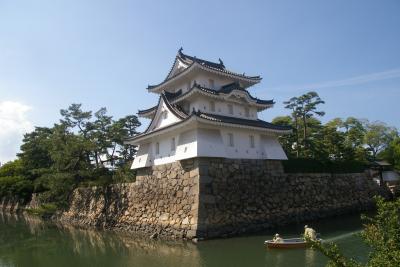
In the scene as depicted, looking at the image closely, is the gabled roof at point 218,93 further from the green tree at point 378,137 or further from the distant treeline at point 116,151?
the green tree at point 378,137

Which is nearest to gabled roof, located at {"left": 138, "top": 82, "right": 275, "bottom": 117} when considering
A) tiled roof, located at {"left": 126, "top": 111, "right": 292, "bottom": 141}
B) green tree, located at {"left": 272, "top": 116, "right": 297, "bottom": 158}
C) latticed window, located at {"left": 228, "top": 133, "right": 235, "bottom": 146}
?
tiled roof, located at {"left": 126, "top": 111, "right": 292, "bottom": 141}

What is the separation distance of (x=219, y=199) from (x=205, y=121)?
3.45 meters

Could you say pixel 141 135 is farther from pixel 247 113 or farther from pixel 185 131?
pixel 247 113

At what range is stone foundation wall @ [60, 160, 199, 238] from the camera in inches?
603

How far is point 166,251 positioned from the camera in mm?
12969

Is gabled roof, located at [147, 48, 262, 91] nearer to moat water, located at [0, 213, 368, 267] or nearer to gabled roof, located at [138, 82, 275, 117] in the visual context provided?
gabled roof, located at [138, 82, 275, 117]

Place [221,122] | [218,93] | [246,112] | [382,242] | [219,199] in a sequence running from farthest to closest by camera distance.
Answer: [246,112]
[218,93]
[221,122]
[219,199]
[382,242]

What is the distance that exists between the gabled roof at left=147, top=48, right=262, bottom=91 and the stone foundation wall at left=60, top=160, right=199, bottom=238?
5.06m

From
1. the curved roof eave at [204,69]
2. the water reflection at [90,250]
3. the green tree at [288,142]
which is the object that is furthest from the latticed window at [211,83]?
the green tree at [288,142]

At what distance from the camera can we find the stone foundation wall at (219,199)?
49.2 ft

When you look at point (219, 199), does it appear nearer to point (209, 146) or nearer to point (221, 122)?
point (209, 146)

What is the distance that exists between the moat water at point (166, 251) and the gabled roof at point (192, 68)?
27.6 ft

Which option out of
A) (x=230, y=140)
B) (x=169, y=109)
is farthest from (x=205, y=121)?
(x=169, y=109)

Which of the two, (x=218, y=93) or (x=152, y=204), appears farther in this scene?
(x=152, y=204)
